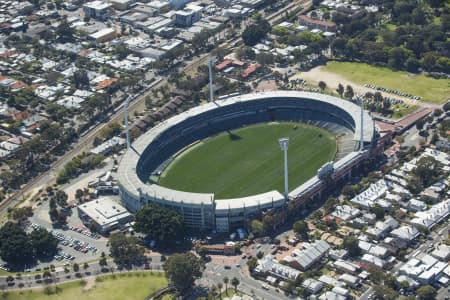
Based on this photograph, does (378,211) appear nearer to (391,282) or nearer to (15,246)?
(391,282)

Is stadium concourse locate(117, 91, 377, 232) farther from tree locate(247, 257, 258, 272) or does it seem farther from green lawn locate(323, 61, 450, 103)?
green lawn locate(323, 61, 450, 103)

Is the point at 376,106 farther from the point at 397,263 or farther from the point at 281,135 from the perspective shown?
the point at 397,263

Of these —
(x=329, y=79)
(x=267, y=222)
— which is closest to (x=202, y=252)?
(x=267, y=222)

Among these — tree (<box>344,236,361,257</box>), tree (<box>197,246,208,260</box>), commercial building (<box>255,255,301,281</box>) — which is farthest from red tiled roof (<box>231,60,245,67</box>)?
commercial building (<box>255,255,301,281</box>)

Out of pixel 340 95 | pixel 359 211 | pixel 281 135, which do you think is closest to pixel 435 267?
pixel 359 211

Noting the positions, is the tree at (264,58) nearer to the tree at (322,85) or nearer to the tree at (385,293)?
the tree at (322,85)

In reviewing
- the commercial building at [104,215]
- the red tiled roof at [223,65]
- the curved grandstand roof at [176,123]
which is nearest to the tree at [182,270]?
the curved grandstand roof at [176,123]
